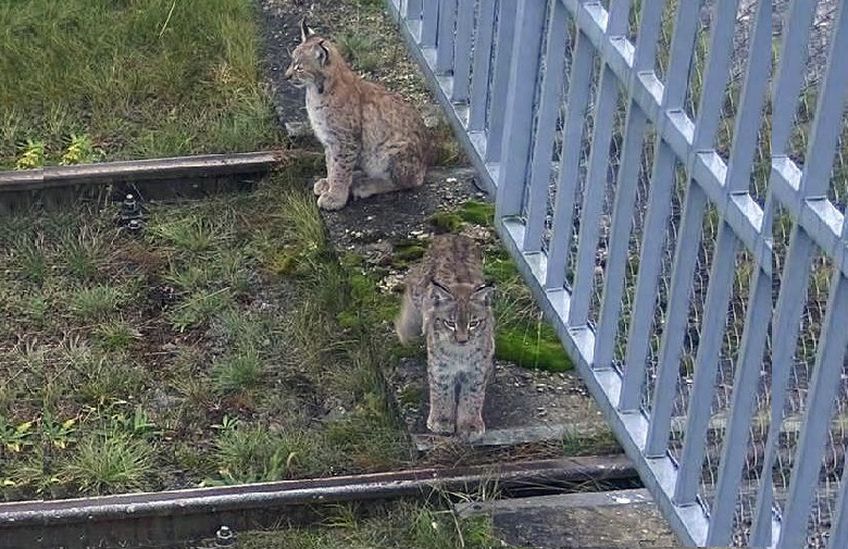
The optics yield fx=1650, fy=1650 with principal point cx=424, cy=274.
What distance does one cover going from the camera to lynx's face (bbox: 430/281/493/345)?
213 inches

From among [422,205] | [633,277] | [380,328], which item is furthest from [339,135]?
[633,277]

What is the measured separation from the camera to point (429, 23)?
6289 mm

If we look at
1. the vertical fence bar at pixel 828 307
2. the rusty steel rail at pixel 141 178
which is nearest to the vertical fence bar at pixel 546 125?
the vertical fence bar at pixel 828 307

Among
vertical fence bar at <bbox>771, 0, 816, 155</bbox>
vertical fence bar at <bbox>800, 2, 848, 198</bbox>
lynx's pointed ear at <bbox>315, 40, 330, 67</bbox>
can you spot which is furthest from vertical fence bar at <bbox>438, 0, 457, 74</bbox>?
vertical fence bar at <bbox>800, 2, 848, 198</bbox>

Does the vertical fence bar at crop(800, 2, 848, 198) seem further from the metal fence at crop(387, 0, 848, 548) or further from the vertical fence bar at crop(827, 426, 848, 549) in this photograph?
the vertical fence bar at crop(827, 426, 848, 549)

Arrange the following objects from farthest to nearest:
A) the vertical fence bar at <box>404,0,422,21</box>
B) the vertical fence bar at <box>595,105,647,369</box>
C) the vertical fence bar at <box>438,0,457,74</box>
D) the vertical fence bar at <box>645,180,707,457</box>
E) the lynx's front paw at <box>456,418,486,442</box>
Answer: the vertical fence bar at <box>404,0,422,21</box>
the vertical fence bar at <box>438,0,457,74</box>
the lynx's front paw at <box>456,418,486,442</box>
the vertical fence bar at <box>595,105,647,369</box>
the vertical fence bar at <box>645,180,707,457</box>

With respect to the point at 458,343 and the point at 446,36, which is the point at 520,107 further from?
the point at 446,36

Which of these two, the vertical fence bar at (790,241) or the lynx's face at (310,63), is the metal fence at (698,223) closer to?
the vertical fence bar at (790,241)

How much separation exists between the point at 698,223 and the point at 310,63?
3.34 meters

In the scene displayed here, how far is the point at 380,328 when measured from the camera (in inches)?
242

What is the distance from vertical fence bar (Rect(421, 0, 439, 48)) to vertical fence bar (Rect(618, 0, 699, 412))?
2137 mm

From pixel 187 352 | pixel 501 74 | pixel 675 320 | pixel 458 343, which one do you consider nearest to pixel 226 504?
pixel 458 343

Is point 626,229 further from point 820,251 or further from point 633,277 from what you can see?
point 820,251

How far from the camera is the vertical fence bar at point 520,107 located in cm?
507
